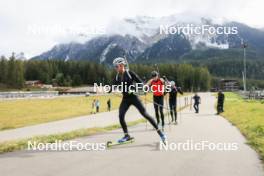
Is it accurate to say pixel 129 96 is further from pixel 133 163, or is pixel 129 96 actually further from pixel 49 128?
pixel 49 128

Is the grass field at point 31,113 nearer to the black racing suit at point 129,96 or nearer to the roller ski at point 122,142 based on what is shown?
the roller ski at point 122,142

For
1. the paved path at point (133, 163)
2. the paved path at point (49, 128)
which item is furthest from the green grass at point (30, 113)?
the paved path at point (133, 163)

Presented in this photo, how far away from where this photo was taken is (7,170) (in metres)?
6.99

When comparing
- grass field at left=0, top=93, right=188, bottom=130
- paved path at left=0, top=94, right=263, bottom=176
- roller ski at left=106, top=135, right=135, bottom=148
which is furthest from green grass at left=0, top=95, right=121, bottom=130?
paved path at left=0, top=94, right=263, bottom=176

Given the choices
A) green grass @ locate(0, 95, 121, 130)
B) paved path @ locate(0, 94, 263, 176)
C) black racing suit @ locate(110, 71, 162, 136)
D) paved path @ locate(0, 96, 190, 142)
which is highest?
black racing suit @ locate(110, 71, 162, 136)

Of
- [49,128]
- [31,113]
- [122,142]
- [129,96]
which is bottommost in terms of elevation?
[31,113]

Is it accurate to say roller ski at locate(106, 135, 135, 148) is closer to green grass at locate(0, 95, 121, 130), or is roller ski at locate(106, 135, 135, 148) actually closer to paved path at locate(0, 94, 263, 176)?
paved path at locate(0, 94, 263, 176)

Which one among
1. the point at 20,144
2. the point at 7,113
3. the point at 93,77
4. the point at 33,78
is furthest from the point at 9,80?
the point at 20,144

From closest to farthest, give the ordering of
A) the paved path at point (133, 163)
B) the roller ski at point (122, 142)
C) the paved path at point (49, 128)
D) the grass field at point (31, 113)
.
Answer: the paved path at point (133, 163)
the roller ski at point (122, 142)
the paved path at point (49, 128)
the grass field at point (31, 113)

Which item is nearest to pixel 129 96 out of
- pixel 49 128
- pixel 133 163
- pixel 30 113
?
pixel 133 163

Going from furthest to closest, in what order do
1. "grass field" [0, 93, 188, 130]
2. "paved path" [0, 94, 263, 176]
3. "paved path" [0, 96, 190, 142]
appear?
"grass field" [0, 93, 188, 130]
"paved path" [0, 96, 190, 142]
"paved path" [0, 94, 263, 176]

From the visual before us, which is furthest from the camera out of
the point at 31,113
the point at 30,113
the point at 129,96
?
the point at 31,113

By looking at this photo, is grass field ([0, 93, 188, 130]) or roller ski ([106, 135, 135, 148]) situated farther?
grass field ([0, 93, 188, 130])

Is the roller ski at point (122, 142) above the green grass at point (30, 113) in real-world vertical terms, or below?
above
